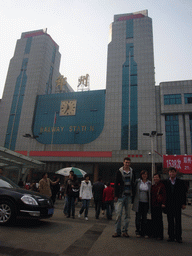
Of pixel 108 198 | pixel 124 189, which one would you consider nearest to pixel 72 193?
pixel 108 198

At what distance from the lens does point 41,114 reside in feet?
170

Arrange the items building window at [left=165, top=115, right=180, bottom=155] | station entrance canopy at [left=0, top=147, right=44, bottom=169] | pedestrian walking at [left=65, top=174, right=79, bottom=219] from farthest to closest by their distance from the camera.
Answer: building window at [left=165, top=115, right=180, bottom=155]
station entrance canopy at [left=0, top=147, right=44, bottom=169]
pedestrian walking at [left=65, top=174, right=79, bottom=219]

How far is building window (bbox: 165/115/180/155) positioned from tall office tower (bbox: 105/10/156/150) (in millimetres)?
3274

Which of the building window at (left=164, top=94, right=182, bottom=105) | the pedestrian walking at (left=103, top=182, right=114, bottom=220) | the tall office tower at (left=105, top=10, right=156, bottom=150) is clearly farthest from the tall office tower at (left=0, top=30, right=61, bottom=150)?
the pedestrian walking at (left=103, top=182, right=114, bottom=220)

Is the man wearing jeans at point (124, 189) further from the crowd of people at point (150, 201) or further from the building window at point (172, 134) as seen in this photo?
the building window at point (172, 134)

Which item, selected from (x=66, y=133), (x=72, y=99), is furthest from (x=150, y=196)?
(x=72, y=99)

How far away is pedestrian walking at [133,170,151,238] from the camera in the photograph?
5078 mm

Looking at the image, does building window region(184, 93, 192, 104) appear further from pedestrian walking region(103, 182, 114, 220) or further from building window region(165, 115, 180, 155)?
pedestrian walking region(103, 182, 114, 220)

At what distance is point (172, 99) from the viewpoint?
144 feet

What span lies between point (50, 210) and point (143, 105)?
41.3 meters

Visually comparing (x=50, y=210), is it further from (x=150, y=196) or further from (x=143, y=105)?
(x=143, y=105)

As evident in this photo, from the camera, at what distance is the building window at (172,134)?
40.7 m

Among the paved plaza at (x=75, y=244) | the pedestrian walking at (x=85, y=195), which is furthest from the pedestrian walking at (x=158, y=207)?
the pedestrian walking at (x=85, y=195)

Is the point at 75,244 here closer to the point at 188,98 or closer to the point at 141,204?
the point at 141,204
